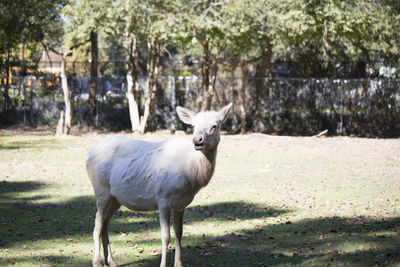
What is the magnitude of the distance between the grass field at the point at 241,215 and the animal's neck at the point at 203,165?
4.99 feet

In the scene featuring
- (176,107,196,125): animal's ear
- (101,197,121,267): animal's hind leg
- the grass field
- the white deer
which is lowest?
the grass field

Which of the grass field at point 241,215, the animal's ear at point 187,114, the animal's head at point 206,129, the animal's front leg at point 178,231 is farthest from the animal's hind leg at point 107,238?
the animal's head at point 206,129

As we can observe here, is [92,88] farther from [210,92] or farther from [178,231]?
[178,231]

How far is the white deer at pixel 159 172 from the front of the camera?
20.1 ft

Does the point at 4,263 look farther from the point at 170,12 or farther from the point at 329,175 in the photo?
the point at 170,12

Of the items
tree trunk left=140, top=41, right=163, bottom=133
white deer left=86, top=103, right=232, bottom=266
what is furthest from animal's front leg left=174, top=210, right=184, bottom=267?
tree trunk left=140, top=41, right=163, bottom=133

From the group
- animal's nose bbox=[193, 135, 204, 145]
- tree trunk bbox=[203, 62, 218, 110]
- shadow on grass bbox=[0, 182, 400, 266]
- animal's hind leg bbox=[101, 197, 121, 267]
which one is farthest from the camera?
tree trunk bbox=[203, 62, 218, 110]

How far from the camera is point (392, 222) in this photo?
9016mm

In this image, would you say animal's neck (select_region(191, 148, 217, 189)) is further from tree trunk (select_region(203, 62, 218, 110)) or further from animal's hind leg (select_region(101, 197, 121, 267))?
tree trunk (select_region(203, 62, 218, 110))

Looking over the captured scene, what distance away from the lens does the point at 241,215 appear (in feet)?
34.1

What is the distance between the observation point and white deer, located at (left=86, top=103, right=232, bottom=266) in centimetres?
611

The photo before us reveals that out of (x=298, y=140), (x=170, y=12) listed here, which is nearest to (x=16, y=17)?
(x=170, y=12)

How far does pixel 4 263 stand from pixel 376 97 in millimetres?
22470

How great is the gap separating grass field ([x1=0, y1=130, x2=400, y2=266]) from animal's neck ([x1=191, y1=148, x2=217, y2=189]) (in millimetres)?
1521
